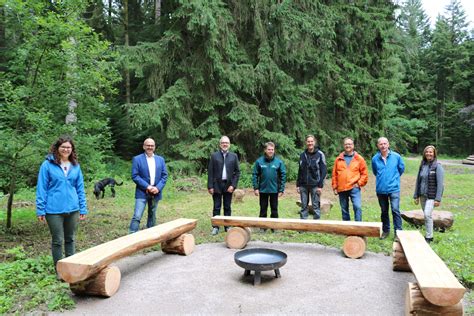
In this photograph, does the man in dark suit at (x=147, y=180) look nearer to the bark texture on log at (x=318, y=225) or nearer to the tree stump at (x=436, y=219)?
the bark texture on log at (x=318, y=225)

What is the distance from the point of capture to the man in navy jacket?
675cm

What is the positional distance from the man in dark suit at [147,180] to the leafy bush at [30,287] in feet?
5.19

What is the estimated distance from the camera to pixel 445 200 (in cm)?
1219

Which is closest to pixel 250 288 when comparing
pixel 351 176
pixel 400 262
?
pixel 400 262

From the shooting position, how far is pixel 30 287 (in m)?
4.48

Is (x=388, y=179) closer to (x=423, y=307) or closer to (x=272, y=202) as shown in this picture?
(x=272, y=202)

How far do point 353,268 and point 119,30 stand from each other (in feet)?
64.3

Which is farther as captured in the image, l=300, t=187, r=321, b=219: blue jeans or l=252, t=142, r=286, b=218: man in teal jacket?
l=300, t=187, r=321, b=219: blue jeans

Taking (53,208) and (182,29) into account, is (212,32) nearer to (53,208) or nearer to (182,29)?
(182,29)

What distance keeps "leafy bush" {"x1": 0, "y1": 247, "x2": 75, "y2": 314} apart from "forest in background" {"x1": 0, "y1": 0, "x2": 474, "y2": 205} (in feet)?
6.55

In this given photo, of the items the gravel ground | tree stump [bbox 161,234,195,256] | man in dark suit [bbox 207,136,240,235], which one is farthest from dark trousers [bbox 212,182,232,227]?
the gravel ground

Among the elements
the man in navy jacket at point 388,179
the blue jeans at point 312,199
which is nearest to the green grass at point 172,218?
the blue jeans at point 312,199

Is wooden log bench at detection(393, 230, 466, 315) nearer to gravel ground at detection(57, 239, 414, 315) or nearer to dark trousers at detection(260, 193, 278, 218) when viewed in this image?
gravel ground at detection(57, 239, 414, 315)

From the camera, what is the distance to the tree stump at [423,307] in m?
3.29
